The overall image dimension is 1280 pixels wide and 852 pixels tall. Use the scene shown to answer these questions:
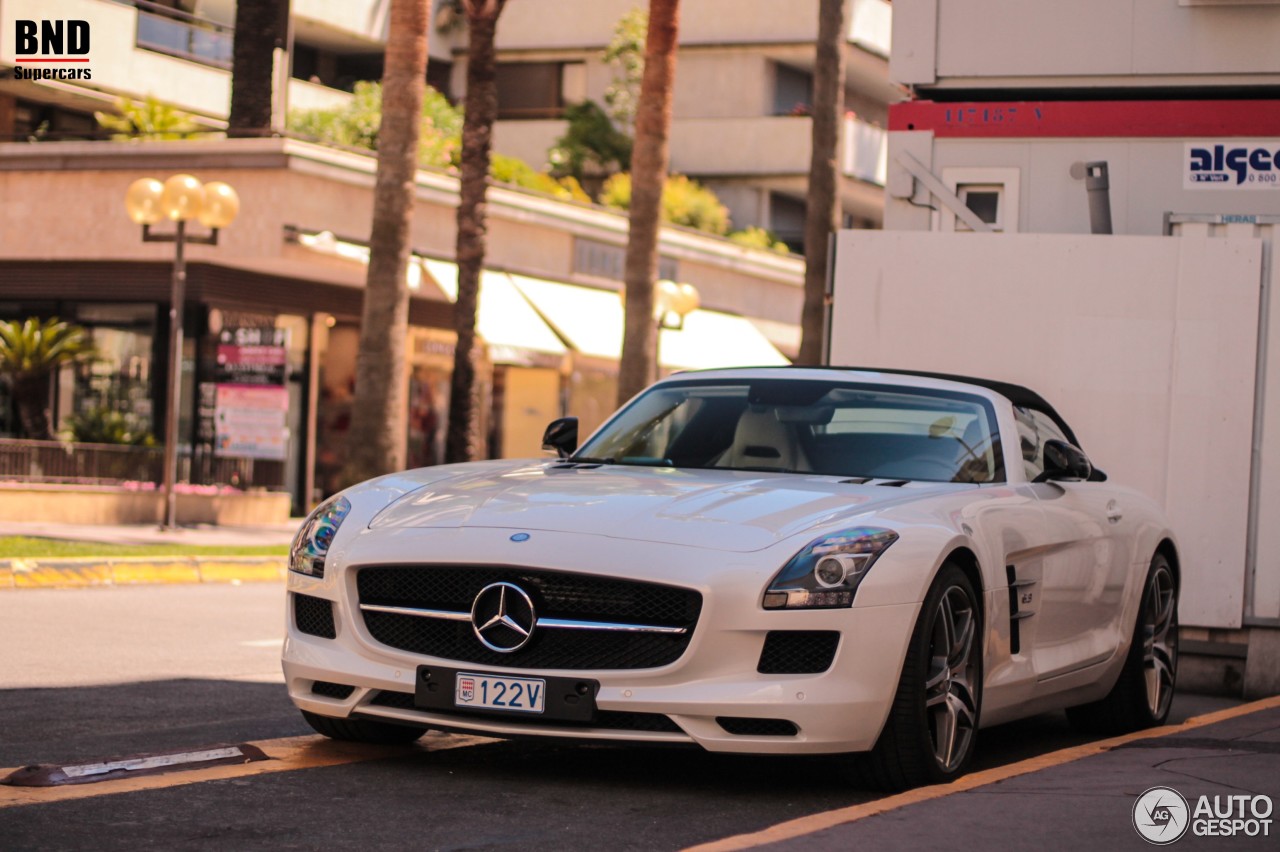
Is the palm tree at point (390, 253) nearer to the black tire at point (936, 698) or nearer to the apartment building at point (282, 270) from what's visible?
the apartment building at point (282, 270)

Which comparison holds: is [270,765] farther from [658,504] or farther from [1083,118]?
[1083,118]

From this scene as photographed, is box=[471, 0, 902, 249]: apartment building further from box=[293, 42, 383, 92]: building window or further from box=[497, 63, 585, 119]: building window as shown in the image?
box=[293, 42, 383, 92]: building window

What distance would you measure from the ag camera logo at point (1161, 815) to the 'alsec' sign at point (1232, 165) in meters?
7.91

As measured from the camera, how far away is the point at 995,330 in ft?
35.8

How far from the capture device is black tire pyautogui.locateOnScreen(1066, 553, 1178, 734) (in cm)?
853

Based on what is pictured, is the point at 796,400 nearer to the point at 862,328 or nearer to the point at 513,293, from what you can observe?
the point at 862,328

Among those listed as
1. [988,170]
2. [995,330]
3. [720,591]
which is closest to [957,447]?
[720,591]

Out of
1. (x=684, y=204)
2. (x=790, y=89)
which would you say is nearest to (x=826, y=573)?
(x=684, y=204)

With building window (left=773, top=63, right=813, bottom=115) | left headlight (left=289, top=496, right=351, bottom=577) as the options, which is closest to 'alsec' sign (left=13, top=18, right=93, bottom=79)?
building window (left=773, top=63, right=813, bottom=115)

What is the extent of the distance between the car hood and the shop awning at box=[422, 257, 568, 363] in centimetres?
2283

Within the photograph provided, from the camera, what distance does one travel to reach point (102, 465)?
23.8 metres

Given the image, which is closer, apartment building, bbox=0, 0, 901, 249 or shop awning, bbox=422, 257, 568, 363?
shop awning, bbox=422, 257, 568, 363

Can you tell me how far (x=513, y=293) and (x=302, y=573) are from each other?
26.3 metres

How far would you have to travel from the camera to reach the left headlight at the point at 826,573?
6059 mm
